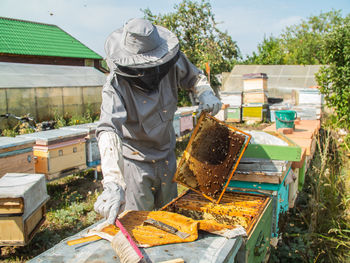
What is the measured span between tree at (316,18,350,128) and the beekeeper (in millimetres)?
5179

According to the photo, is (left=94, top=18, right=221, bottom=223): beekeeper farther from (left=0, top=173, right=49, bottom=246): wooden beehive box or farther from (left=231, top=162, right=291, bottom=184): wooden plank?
(left=0, top=173, right=49, bottom=246): wooden beehive box

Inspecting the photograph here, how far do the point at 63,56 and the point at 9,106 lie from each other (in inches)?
295

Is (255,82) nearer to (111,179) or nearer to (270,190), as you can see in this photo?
(270,190)

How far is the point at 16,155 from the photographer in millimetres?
4395

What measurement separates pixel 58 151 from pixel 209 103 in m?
3.62

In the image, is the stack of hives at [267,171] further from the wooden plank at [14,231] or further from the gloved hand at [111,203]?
the wooden plank at [14,231]

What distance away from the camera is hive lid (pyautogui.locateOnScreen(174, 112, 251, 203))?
217 cm

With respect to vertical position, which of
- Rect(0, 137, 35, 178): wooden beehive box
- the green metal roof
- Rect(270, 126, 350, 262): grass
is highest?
the green metal roof

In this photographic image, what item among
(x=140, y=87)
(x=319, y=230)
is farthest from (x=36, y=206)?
(x=319, y=230)

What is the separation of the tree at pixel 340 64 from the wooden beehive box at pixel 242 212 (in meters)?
5.20

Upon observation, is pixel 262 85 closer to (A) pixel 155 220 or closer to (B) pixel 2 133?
(B) pixel 2 133

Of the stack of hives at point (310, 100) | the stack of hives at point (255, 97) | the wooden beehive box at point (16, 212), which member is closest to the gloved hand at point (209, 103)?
the wooden beehive box at point (16, 212)

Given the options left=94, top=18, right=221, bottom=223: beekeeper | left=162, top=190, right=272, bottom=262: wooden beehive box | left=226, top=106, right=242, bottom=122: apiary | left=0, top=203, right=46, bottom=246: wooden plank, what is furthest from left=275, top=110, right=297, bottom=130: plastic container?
left=226, top=106, right=242, bottom=122: apiary

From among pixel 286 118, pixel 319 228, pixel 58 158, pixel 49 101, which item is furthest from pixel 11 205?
pixel 49 101
